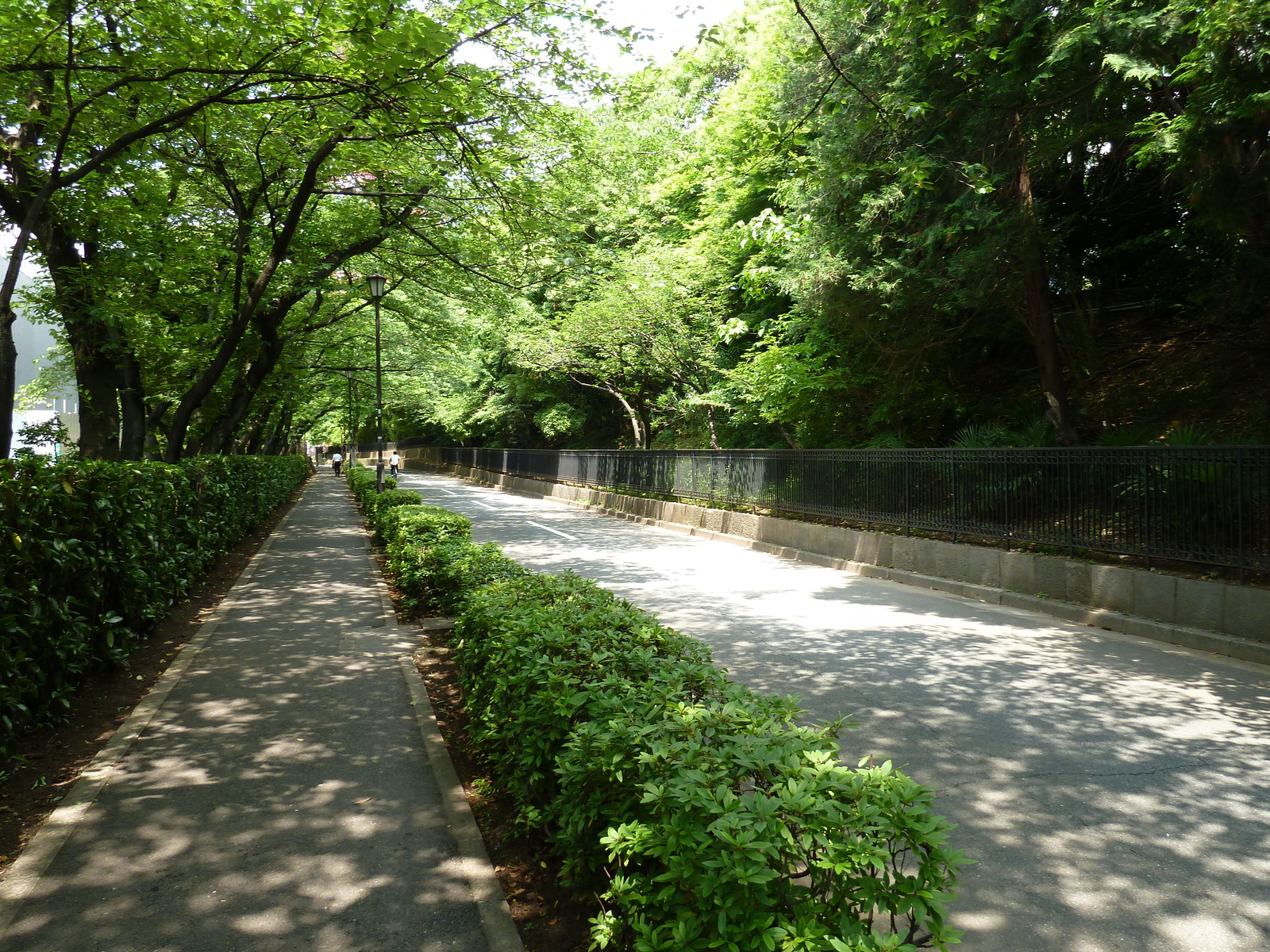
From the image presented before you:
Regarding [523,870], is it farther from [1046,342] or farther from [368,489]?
[368,489]

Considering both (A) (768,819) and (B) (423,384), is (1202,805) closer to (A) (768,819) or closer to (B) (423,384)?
(A) (768,819)

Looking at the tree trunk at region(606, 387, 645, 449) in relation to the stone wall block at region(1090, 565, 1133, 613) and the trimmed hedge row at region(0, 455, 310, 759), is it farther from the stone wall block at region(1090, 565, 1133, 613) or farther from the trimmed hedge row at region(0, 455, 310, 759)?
the stone wall block at region(1090, 565, 1133, 613)

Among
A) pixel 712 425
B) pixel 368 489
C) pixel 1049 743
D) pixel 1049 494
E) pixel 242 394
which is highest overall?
pixel 712 425

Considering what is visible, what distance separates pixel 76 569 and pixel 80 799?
1867 millimetres

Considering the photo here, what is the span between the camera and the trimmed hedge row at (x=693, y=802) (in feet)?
7.09

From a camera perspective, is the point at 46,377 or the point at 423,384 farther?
the point at 423,384

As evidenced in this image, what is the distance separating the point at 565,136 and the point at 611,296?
38.6ft

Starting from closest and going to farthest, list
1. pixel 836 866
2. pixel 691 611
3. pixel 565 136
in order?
pixel 836 866 → pixel 691 611 → pixel 565 136

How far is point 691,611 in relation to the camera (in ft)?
30.2

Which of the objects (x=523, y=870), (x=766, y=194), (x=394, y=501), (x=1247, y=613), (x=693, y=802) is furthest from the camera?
(x=766, y=194)

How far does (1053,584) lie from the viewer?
974cm

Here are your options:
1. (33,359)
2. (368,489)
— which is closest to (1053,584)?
(368,489)

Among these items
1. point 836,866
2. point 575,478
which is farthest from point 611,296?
point 836,866

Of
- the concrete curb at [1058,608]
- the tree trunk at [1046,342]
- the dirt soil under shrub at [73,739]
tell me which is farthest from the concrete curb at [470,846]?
the tree trunk at [1046,342]
